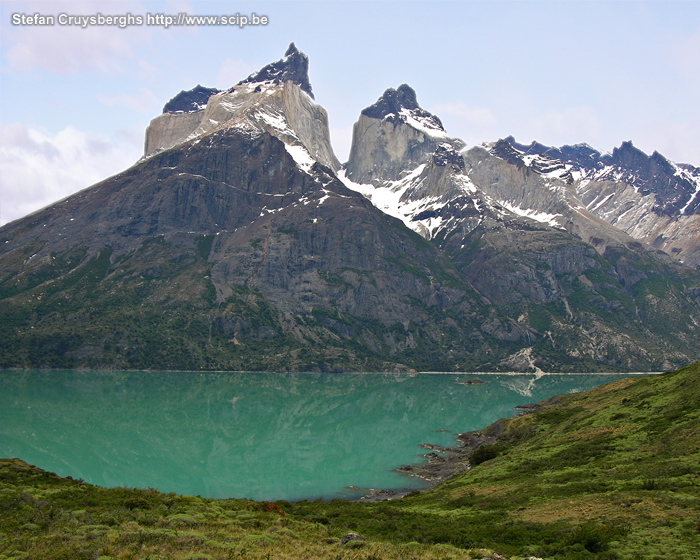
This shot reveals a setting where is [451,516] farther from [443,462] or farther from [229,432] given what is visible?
[229,432]

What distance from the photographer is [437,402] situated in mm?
182625

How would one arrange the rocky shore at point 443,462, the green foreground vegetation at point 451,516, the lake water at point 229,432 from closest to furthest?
the green foreground vegetation at point 451,516 < the rocky shore at point 443,462 < the lake water at point 229,432

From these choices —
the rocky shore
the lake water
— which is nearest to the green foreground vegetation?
the rocky shore

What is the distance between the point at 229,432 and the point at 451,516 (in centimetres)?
8673

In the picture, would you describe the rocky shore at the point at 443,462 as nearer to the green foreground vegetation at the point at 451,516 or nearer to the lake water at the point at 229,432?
the lake water at the point at 229,432

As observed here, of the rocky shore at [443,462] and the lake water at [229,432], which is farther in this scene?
the lake water at [229,432]

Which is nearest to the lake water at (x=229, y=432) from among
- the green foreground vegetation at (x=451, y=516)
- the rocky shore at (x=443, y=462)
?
the rocky shore at (x=443, y=462)

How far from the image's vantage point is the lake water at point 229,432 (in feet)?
275

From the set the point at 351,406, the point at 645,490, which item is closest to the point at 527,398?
the point at 351,406

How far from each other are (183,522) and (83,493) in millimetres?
12061

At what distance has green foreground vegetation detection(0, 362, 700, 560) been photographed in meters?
30.3

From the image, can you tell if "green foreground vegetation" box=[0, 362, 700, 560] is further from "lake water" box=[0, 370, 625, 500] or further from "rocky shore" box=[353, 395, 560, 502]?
"lake water" box=[0, 370, 625, 500]

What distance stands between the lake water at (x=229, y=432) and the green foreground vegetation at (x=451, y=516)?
2726cm

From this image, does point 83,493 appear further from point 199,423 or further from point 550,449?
point 199,423
